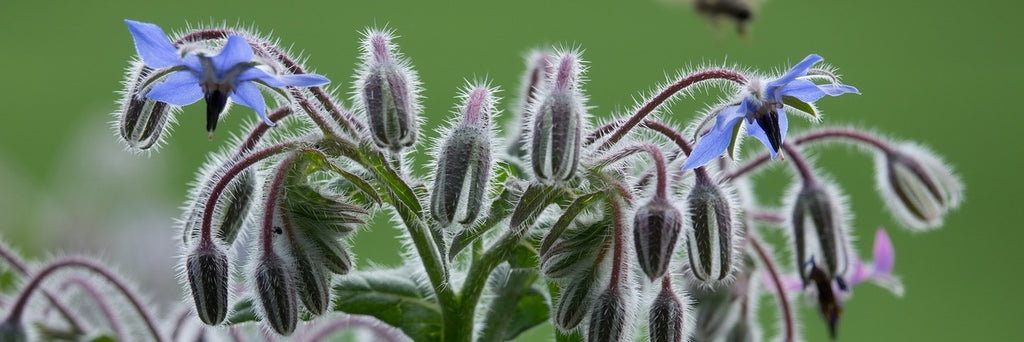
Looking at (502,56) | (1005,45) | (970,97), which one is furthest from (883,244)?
(1005,45)

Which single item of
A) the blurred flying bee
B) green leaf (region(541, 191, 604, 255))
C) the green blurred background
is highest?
the green blurred background

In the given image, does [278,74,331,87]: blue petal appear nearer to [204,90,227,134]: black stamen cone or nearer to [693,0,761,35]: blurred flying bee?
[204,90,227,134]: black stamen cone

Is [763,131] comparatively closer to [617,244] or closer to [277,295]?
[617,244]

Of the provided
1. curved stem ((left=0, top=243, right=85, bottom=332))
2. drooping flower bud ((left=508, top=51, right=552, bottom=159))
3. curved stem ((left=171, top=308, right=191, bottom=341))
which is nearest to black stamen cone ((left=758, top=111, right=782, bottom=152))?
drooping flower bud ((left=508, top=51, right=552, bottom=159))

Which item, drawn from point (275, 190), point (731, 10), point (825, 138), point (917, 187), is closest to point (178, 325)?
point (275, 190)

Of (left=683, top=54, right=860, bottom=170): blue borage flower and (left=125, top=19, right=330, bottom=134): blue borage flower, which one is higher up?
(left=683, top=54, right=860, bottom=170): blue borage flower

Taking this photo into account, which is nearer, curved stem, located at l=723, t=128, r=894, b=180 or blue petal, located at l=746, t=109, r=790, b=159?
blue petal, located at l=746, t=109, r=790, b=159
